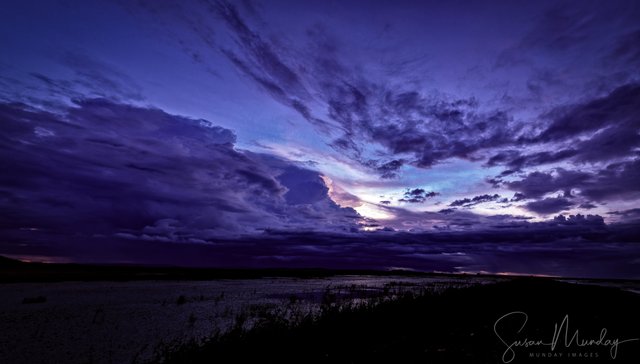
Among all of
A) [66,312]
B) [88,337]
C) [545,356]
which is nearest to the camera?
[545,356]

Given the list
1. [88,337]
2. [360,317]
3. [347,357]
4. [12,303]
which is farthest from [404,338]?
[12,303]

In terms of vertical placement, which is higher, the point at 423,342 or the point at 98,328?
the point at 423,342

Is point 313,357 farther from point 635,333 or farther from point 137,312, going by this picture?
point 137,312

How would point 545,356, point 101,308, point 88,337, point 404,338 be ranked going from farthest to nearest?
1. point 101,308
2. point 88,337
3. point 404,338
4. point 545,356

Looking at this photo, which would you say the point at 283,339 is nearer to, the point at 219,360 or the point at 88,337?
the point at 219,360

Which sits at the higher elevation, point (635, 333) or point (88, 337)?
point (635, 333)

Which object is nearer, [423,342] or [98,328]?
[423,342]

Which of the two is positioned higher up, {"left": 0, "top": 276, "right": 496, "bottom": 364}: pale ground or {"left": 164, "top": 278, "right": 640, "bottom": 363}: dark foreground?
{"left": 164, "top": 278, "right": 640, "bottom": 363}: dark foreground

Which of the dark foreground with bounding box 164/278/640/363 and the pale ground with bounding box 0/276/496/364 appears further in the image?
the pale ground with bounding box 0/276/496/364

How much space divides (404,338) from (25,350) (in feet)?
50.2

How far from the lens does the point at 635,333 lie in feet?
43.4

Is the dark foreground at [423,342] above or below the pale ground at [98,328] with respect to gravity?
above

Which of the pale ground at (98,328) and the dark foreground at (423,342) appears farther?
the pale ground at (98,328)

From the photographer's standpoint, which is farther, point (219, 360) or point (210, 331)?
point (210, 331)
